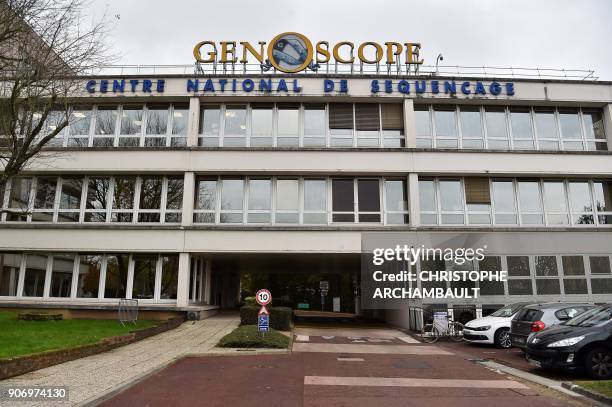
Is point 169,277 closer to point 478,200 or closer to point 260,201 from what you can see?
point 260,201

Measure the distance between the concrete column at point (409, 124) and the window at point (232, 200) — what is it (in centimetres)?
795

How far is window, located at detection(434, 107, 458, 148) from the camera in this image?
70.9 feet

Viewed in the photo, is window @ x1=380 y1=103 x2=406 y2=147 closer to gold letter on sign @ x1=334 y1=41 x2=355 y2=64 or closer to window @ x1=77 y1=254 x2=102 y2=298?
gold letter on sign @ x1=334 y1=41 x2=355 y2=64

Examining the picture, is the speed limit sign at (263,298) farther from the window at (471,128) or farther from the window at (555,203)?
the window at (555,203)

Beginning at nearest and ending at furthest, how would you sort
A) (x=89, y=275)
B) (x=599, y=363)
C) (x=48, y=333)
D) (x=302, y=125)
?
1. (x=599, y=363)
2. (x=48, y=333)
3. (x=89, y=275)
4. (x=302, y=125)

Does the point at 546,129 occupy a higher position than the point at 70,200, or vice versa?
the point at 546,129

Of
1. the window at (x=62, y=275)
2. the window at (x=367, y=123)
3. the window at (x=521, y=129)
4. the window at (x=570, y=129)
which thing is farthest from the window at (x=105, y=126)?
Result: the window at (x=570, y=129)

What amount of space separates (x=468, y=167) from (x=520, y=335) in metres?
9.73

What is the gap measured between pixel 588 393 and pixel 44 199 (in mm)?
22058

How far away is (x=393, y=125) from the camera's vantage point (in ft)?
71.5

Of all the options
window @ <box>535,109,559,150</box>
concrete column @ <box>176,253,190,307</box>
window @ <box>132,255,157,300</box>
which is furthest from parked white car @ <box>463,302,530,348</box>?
window @ <box>132,255,157,300</box>

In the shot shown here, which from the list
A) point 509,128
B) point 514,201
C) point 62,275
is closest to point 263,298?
point 62,275

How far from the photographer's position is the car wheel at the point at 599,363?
9414 mm

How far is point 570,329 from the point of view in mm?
10008
